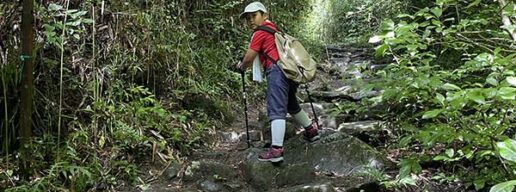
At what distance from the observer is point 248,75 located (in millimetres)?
7570

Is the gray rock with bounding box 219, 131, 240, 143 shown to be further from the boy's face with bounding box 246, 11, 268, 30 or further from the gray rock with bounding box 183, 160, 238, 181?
the boy's face with bounding box 246, 11, 268, 30

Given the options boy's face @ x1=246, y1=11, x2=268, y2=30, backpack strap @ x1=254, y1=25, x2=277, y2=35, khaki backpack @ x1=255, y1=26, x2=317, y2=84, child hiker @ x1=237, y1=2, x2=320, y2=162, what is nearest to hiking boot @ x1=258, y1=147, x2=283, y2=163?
child hiker @ x1=237, y1=2, x2=320, y2=162

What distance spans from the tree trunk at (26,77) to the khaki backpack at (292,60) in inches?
75.4

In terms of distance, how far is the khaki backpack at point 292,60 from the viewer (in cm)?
421

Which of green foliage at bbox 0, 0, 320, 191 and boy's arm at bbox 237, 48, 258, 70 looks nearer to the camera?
green foliage at bbox 0, 0, 320, 191

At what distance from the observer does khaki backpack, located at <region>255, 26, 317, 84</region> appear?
13.8 ft

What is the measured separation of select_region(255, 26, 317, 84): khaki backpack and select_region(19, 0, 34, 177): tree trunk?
192 centimetres

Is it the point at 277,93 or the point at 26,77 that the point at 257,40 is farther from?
the point at 26,77

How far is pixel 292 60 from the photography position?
425 centimetres

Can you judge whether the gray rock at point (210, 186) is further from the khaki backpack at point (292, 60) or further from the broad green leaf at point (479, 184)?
the broad green leaf at point (479, 184)

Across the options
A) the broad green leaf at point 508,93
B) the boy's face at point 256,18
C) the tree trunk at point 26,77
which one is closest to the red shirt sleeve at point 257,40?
the boy's face at point 256,18

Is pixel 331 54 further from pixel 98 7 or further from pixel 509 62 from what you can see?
pixel 509 62

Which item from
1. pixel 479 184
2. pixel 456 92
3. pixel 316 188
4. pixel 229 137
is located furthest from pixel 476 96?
pixel 229 137

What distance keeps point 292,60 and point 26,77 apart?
2.23 m
